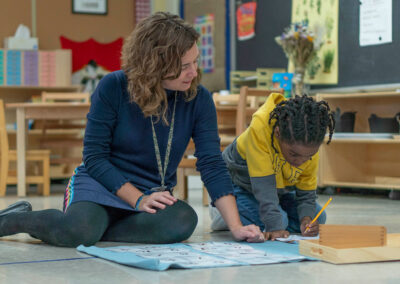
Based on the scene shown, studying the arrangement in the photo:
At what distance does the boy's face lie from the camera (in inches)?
80.3

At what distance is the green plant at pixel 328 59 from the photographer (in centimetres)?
525

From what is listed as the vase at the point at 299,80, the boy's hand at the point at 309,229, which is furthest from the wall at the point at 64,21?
the boy's hand at the point at 309,229

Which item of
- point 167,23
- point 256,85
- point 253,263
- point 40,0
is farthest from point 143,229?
point 40,0

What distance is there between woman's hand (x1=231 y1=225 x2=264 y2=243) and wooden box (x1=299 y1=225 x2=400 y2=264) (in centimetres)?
21

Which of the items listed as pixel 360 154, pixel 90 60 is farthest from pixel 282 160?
pixel 90 60

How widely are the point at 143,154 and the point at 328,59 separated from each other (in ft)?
11.2

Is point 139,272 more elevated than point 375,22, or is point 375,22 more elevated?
point 375,22

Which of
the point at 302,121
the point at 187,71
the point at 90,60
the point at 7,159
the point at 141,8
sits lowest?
the point at 7,159

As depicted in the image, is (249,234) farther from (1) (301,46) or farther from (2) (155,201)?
(1) (301,46)

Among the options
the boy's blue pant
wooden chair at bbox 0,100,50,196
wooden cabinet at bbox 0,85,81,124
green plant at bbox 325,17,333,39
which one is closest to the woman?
the boy's blue pant

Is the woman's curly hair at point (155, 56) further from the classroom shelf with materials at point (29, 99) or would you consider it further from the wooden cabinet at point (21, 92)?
the wooden cabinet at point (21, 92)

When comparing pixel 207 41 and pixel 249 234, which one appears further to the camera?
pixel 207 41

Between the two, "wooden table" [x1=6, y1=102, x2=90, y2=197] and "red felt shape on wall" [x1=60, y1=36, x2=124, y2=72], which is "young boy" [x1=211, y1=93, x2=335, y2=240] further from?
"red felt shape on wall" [x1=60, y1=36, x2=124, y2=72]

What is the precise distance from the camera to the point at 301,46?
5.18 meters
